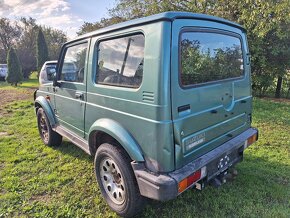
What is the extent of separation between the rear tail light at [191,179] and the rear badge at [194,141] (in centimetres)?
24

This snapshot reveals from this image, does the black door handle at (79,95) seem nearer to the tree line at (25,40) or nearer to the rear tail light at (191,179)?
the rear tail light at (191,179)

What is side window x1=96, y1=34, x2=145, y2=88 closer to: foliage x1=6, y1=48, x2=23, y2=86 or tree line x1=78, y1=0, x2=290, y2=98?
tree line x1=78, y1=0, x2=290, y2=98

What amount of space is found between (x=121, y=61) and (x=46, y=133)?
2.98 m

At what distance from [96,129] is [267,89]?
9606 mm

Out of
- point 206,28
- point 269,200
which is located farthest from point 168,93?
point 269,200

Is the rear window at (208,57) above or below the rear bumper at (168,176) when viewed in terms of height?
above

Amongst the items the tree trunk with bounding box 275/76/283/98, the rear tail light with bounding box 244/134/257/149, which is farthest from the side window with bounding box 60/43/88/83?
the tree trunk with bounding box 275/76/283/98

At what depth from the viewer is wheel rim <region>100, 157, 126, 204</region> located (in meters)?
2.59

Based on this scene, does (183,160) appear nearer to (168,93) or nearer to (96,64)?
(168,93)

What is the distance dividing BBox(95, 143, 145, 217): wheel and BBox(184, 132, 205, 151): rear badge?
2.09 feet

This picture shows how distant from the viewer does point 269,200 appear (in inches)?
110

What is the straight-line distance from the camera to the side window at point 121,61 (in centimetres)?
224

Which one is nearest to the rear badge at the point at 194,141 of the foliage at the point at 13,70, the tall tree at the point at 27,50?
the foliage at the point at 13,70

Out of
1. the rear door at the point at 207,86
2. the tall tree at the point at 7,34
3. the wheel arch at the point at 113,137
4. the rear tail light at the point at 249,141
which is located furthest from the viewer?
the tall tree at the point at 7,34
